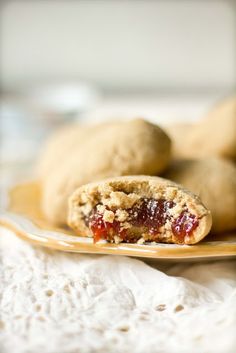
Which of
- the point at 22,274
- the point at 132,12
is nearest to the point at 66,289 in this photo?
the point at 22,274

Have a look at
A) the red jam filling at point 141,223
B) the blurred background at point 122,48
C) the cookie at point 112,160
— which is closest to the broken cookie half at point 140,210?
the red jam filling at point 141,223

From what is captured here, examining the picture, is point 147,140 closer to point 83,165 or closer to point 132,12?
point 83,165

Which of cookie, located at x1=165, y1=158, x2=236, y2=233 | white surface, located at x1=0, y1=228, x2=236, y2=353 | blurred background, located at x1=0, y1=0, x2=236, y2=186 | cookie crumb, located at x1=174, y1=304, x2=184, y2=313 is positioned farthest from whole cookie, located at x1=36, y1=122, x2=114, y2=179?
blurred background, located at x1=0, y1=0, x2=236, y2=186

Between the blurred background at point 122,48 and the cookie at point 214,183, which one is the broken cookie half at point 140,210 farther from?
the blurred background at point 122,48

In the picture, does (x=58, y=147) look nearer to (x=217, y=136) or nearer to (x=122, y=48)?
(x=217, y=136)

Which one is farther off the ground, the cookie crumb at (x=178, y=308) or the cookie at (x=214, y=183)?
the cookie at (x=214, y=183)

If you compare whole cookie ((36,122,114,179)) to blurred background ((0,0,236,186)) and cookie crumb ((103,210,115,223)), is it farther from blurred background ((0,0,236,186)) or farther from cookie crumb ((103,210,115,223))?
blurred background ((0,0,236,186))

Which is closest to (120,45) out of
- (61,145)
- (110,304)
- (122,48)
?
(122,48)
